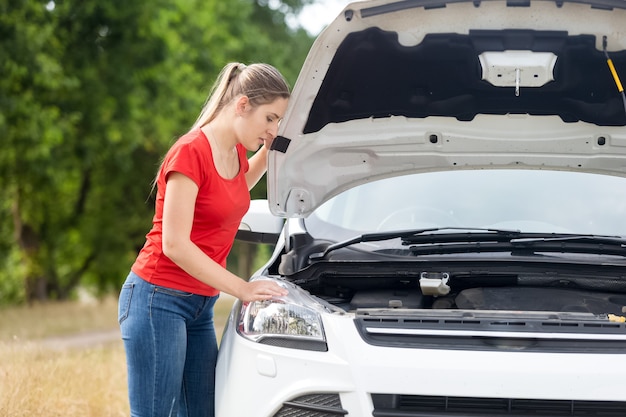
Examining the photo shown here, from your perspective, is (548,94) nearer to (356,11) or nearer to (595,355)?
(356,11)

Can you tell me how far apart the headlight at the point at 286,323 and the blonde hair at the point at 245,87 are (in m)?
0.77

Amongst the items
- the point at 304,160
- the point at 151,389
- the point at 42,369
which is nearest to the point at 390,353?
the point at 151,389

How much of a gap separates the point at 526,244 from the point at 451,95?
74 centimetres

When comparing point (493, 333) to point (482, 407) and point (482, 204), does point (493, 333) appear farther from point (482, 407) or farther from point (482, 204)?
point (482, 204)

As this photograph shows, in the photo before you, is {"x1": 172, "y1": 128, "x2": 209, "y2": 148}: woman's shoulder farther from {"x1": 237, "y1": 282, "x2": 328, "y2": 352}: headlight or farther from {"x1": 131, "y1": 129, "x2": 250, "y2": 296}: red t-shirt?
{"x1": 237, "y1": 282, "x2": 328, "y2": 352}: headlight

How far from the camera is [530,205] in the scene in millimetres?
4168

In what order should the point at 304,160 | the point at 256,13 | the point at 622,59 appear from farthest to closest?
the point at 256,13 < the point at 304,160 < the point at 622,59

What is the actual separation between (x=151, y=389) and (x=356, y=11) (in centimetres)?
166

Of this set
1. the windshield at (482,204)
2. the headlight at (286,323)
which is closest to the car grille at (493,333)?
the headlight at (286,323)

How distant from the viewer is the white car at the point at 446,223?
2922mm

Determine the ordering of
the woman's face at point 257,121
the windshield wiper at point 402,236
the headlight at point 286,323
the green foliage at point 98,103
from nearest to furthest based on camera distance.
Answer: the headlight at point 286,323, the woman's face at point 257,121, the windshield wiper at point 402,236, the green foliage at point 98,103

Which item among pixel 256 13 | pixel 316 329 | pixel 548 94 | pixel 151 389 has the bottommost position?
pixel 151 389

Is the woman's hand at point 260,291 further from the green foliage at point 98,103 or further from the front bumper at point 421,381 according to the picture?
the green foliage at point 98,103

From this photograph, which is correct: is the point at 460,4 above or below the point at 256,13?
below
